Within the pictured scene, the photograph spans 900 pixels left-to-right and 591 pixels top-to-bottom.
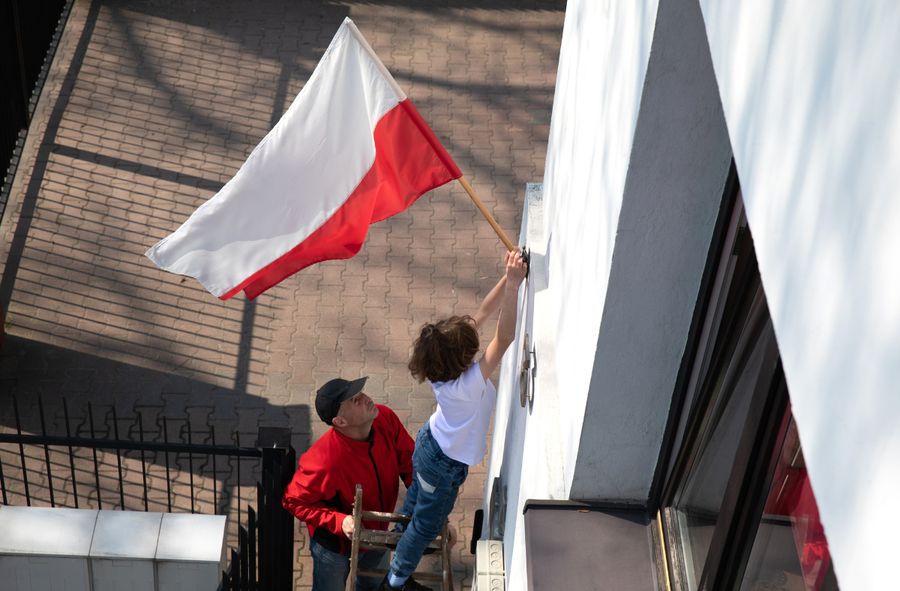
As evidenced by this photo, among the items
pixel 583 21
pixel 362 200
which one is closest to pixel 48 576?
pixel 362 200

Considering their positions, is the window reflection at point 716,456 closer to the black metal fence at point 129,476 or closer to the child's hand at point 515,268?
the child's hand at point 515,268

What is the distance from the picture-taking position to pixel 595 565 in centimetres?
293

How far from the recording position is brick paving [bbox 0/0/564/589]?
780cm

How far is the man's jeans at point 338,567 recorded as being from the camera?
5.33 metres

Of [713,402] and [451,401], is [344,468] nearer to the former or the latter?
[451,401]

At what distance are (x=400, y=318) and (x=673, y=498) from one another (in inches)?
221

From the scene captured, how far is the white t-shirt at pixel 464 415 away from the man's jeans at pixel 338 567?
1.05 metres

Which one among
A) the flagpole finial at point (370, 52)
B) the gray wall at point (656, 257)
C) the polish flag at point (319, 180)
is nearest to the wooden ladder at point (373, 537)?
the polish flag at point (319, 180)

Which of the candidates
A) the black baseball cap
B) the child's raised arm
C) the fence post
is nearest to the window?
the child's raised arm

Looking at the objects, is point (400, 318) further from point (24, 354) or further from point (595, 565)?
point (595, 565)

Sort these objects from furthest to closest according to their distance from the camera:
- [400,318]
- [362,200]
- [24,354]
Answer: [400,318]
[24,354]
[362,200]

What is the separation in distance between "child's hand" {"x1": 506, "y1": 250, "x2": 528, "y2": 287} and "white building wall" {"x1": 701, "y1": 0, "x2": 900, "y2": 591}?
285 cm

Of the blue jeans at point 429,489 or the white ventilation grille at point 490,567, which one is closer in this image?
the white ventilation grille at point 490,567

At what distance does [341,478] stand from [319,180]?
1.50m
